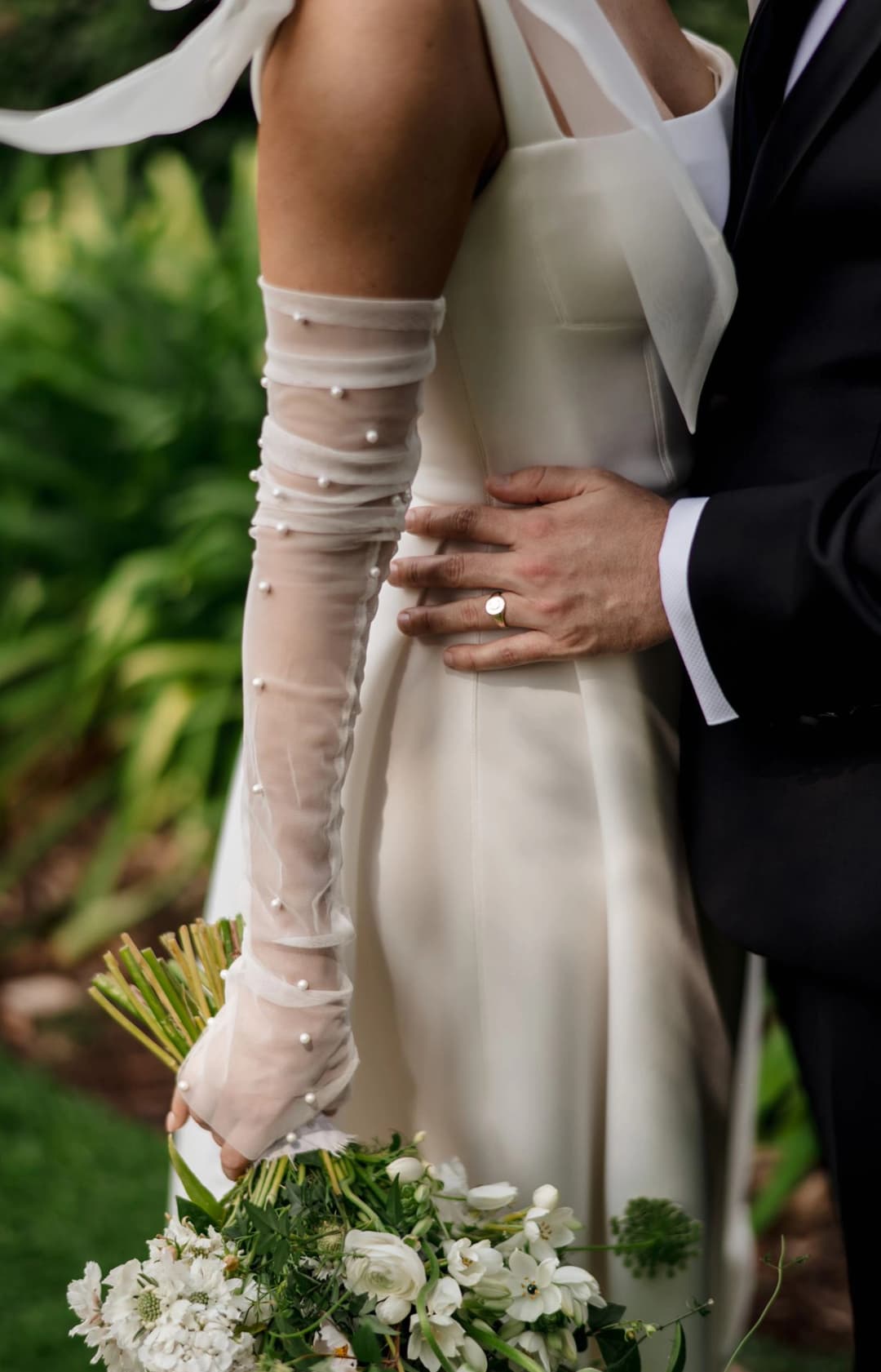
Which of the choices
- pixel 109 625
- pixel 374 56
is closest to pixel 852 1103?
pixel 374 56

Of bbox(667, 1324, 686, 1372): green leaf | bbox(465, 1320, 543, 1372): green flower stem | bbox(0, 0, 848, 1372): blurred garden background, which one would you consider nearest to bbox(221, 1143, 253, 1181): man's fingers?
bbox(465, 1320, 543, 1372): green flower stem

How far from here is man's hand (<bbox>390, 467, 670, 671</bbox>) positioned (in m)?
1.19

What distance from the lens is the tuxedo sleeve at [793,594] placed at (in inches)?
42.6

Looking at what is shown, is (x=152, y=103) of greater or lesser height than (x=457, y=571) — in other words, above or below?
above

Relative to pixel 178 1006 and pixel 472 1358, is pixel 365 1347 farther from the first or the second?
pixel 178 1006

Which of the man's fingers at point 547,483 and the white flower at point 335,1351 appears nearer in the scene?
the white flower at point 335,1351

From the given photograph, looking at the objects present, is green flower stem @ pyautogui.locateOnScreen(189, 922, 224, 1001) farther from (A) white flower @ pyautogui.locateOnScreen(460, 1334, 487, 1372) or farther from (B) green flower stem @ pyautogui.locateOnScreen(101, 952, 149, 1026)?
(A) white flower @ pyautogui.locateOnScreen(460, 1334, 487, 1372)

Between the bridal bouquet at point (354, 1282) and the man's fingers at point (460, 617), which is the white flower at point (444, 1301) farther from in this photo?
the man's fingers at point (460, 617)

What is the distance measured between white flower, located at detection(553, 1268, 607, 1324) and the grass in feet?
5.43

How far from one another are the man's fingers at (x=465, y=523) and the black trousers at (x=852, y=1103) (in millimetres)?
445

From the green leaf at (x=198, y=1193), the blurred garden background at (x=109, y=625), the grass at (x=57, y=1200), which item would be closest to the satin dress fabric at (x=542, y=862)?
the green leaf at (x=198, y=1193)

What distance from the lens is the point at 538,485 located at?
3.98ft

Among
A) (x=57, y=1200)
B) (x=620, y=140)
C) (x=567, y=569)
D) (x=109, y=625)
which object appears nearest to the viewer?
(x=620, y=140)

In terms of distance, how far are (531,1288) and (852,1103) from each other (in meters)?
0.35
